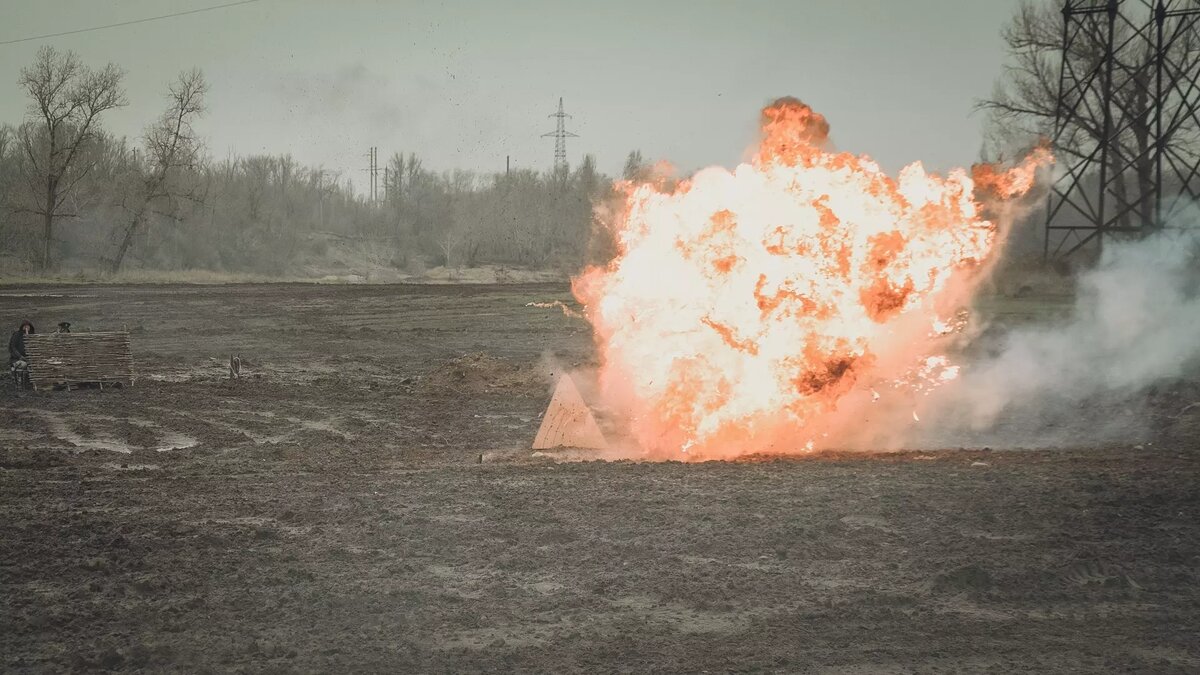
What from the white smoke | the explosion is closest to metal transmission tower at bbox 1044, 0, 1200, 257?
the white smoke

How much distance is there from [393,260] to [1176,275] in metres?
59.2

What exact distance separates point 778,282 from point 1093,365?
8396 millimetres

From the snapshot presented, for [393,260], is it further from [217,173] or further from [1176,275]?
[1176,275]

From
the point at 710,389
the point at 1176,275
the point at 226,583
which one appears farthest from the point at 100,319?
the point at 1176,275

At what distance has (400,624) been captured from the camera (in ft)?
22.0

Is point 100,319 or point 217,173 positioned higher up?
point 217,173

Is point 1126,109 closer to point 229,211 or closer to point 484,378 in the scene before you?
point 484,378

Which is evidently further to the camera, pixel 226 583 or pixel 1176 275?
pixel 1176 275

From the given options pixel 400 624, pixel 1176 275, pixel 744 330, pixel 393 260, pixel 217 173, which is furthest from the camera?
pixel 217 173

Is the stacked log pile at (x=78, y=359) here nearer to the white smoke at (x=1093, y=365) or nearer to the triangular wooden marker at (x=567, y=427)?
the triangular wooden marker at (x=567, y=427)

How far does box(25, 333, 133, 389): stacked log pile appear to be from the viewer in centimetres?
1855

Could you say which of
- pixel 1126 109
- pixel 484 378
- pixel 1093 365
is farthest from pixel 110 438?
pixel 1126 109

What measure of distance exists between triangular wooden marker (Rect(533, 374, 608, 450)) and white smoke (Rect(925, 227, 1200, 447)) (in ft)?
16.2

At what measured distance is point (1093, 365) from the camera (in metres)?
17.5
